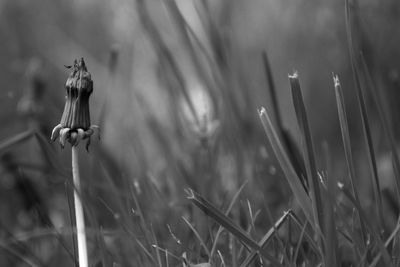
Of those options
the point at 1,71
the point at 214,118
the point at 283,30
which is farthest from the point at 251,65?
the point at 1,71

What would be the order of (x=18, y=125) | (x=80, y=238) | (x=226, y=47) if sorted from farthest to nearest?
(x=18, y=125)
(x=226, y=47)
(x=80, y=238)

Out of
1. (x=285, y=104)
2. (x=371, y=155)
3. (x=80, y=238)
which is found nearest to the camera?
(x=80, y=238)

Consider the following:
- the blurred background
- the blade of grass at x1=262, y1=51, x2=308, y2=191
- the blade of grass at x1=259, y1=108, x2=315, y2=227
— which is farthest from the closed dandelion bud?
the blade of grass at x1=262, y1=51, x2=308, y2=191

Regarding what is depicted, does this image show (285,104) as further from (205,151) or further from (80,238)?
(80,238)

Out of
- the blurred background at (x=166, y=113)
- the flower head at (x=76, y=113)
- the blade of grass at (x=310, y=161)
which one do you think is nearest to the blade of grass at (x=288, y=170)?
the blade of grass at (x=310, y=161)

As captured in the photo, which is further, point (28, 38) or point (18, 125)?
point (28, 38)

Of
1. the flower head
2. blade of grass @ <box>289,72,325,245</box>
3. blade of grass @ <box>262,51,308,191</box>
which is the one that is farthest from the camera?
blade of grass @ <box>262,51,308,191</box>

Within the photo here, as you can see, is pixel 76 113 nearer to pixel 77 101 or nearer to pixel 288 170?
pixel 77 101

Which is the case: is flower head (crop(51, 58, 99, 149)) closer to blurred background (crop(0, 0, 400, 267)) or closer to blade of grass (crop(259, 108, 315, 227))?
blurred background (crop(0, 0, 400, 267))
